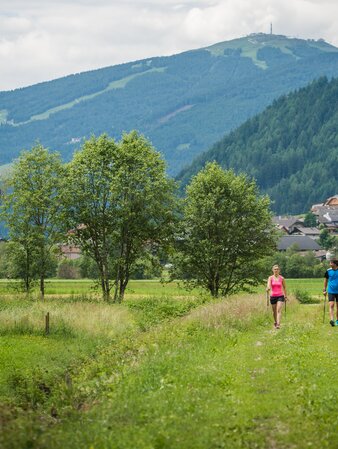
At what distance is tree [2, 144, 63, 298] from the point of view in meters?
51.3

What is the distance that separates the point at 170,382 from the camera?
15.3 m

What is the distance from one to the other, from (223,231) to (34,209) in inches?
445

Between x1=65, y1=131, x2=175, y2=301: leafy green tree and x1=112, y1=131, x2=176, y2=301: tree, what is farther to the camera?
x1=65, y1=131, x2=175, y2=301: leafy green tree

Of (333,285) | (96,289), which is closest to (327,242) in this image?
(96,289)

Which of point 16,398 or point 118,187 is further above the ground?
point 118,187

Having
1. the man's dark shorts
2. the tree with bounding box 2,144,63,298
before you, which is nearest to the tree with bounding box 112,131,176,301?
the tree with bounding box 2,144,63,298

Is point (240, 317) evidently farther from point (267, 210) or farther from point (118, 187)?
point (267, 210)

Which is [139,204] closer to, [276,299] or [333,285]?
[333,285]

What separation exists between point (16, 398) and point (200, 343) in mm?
5957

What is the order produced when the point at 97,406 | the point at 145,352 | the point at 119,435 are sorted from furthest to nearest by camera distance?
the point at 145,352
the point at 97,406
the point at 119,435

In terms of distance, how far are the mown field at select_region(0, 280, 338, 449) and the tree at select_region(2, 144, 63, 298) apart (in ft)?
69.0

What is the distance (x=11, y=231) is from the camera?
5209 centimetres

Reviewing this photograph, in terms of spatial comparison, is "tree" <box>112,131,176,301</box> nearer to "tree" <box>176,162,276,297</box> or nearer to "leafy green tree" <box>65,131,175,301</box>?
"leafy green tree" <box>65,131,175,301</box>

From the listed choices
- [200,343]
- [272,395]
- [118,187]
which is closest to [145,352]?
[200,343]
